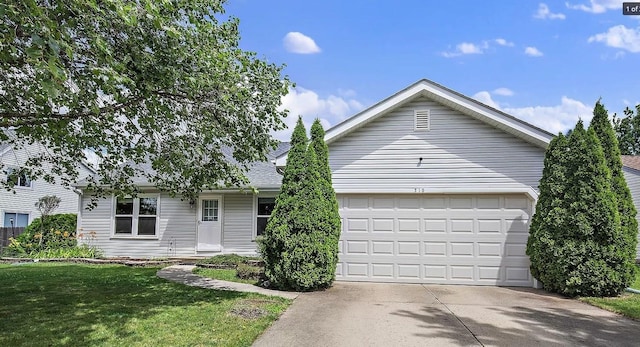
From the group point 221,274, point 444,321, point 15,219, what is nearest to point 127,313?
point 221,274

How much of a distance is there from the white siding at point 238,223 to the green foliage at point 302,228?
5754 mm

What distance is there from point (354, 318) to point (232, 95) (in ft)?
12.7

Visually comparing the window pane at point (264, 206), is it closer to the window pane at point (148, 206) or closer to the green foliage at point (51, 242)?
the window pane at point (148, 206)

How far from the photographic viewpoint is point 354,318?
19.7 feet

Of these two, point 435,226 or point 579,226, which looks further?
point 435,226

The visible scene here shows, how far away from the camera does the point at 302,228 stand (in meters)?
8.21

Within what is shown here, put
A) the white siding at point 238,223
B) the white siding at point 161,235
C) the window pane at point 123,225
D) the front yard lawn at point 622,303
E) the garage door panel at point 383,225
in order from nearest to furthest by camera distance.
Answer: the front yard lawn at point 622,303
the garage door panel at point 383,225
the white siding at point 238,223
the white siding at point 161,235
the window pane at point 123,225

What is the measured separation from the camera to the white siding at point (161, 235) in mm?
14625

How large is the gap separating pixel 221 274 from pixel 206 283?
1.45m

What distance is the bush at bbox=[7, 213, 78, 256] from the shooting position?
15.6m

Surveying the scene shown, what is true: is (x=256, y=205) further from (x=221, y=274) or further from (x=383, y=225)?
(x=383, y=225)

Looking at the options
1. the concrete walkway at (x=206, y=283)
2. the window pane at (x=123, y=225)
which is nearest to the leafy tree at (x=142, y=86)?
the concrete walkway at (x=206, y=283)

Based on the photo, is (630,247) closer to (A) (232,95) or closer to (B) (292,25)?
(A) (232,95)

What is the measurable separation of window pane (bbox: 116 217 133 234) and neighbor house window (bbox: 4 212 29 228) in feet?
32.6
